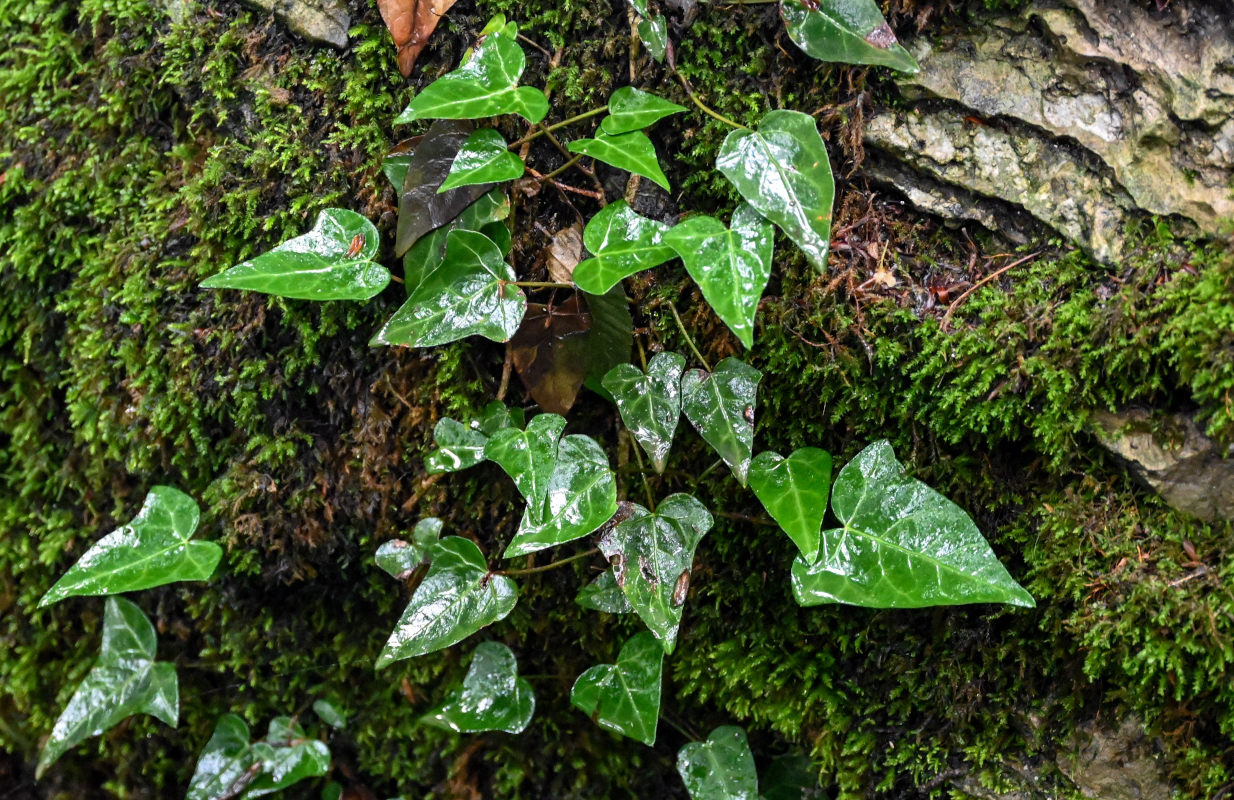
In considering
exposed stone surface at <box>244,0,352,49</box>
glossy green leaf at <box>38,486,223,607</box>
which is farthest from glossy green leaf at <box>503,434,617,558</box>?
exposed stone surface at <box>244,0,352,49</box>

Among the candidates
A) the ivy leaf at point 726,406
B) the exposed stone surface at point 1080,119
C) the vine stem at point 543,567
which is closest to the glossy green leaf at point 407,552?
the vine stem at point 543,567

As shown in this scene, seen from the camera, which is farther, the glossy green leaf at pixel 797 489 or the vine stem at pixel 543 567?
the vine stem at pixel 543 567

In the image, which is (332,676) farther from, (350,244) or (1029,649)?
(1029,649)

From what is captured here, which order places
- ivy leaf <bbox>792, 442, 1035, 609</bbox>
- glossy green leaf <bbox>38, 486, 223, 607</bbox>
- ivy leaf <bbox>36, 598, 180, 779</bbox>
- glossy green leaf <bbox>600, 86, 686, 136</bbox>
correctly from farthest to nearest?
ivy leaf <bbox>36, 598, 180, 779</bbox>, glossy green leaf <bbox>38, 486, 223, 607</bbox>, glossy green leaf <bbox>600, 86, 686, 136</bbox>, ivy leaf <bbox>792, 442, 1035, 609</bbox>

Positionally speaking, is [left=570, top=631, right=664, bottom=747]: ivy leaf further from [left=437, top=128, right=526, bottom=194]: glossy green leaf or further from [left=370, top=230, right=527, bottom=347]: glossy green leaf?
[left=437, top=128, right=526, bottom=194]: glossy green leaf

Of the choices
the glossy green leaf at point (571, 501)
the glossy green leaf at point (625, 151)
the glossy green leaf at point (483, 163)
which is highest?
the glossy green leaf at point (625, 151)

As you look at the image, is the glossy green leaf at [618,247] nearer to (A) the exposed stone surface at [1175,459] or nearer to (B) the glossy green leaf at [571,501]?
(B) the glossy green leaf at [571,501]

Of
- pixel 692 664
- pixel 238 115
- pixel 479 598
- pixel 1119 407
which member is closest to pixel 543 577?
pixel 479 598

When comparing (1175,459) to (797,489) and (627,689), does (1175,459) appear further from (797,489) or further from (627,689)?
(627,689)
